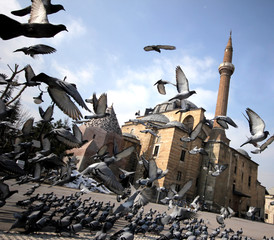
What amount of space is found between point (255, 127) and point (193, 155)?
22520mm

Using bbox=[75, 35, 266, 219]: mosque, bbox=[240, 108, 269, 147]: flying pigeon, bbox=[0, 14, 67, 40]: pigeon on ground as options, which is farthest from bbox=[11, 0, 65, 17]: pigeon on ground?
bbox=[75, 35, 266, 219]: mosque

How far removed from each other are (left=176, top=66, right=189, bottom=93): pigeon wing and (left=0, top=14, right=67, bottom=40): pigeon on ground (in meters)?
4.13

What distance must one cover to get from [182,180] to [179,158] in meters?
2.81

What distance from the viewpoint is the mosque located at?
23.0 meters

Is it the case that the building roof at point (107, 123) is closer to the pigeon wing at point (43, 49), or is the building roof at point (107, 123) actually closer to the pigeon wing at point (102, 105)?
the pigeon wing at point (102, 105)

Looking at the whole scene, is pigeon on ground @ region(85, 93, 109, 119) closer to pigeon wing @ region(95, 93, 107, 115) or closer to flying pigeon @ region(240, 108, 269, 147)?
pigeon wing @ region(95, 93, 107, 115)

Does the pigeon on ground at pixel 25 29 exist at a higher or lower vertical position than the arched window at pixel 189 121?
lower

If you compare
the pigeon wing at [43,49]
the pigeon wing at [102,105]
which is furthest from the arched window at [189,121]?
the pigeon wing at [43,49]

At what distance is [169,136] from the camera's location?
82.2 ft

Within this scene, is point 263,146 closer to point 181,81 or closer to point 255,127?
point 255,127

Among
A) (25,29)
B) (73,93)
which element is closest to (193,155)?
(73,93)

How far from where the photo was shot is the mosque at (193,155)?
23.0m

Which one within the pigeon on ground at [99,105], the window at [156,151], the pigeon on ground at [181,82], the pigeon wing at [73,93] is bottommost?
the pigeon wing at [73,93]

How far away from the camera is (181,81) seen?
19.5 feet
